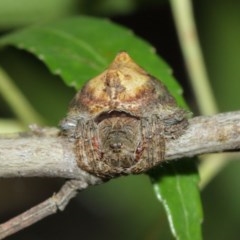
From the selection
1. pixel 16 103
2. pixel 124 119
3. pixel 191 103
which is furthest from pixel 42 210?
pixel 191 103

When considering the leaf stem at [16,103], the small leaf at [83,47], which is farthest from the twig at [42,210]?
the leaf stem at [16,103]

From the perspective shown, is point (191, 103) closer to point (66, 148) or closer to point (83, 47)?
point (83, 47)

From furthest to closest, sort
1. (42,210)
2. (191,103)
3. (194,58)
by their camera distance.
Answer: (191,103) → (194,58) → (42,210)

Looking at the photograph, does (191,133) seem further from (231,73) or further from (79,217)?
(79,217)

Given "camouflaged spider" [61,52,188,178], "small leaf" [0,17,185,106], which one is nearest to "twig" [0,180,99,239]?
"camouflaged spider" [61,52,188,178]

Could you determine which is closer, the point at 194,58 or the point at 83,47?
the point at 83,47

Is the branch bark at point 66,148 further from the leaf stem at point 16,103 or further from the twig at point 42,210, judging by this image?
the leaf stem at point 16,103

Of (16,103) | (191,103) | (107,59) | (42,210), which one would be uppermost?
(191,103)
